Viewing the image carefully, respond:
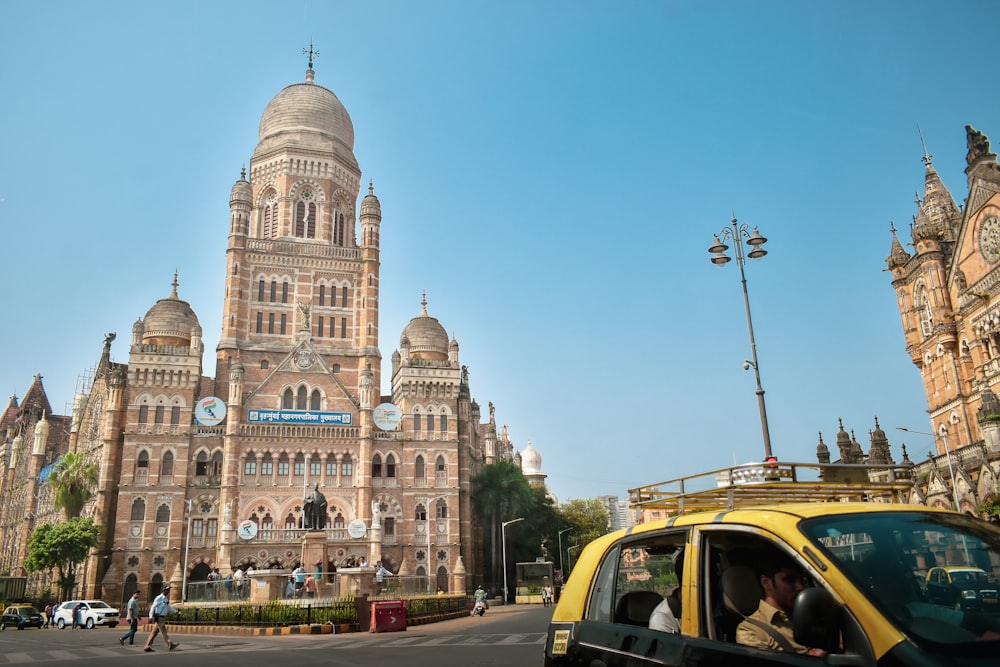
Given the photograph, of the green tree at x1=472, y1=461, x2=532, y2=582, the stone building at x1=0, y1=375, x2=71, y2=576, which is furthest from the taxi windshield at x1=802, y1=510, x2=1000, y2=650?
the stone building at x1=0, y1=375, x2=71, y2=576

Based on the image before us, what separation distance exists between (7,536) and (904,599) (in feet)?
284

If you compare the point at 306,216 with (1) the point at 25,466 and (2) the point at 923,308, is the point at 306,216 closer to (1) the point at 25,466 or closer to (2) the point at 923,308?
(1) the point at 25,466

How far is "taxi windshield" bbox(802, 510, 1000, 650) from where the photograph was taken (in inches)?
138

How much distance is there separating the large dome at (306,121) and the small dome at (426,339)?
1440 centimetres

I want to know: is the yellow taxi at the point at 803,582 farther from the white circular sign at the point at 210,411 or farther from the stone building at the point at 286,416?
the white circular sign at the point at 210,411

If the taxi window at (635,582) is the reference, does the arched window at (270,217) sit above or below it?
above

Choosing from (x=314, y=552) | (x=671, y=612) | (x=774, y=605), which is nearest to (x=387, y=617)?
(x=314, y=552)

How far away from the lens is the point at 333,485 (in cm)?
5019

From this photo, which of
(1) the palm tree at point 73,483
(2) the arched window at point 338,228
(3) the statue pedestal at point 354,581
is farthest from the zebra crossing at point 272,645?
(2) the arched window at point 338,228

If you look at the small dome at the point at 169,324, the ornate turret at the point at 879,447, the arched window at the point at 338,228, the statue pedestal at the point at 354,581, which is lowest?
the statue pedestal at the point at 354,581

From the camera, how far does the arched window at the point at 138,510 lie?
154 feet

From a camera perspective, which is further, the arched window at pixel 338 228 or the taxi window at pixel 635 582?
the arched window at pixel 338 228

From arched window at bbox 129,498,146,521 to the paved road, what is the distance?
25.3 meters

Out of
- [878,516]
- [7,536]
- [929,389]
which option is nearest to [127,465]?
[7,536]
